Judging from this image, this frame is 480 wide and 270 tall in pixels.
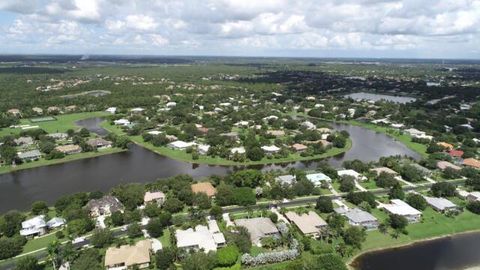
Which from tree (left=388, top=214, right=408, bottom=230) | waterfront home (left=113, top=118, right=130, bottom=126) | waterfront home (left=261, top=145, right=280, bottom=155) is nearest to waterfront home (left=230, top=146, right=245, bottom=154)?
waterfront home (left=261, top=145, right=280, bottom=155)

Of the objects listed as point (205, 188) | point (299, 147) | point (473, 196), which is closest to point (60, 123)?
point (299, 147)

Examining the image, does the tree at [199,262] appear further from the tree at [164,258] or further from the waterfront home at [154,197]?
the waterfront home at [154,197]

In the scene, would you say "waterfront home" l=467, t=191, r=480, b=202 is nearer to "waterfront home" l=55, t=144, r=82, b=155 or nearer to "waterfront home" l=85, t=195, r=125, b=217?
"waterfront home" l=85, t=195, r=125, b=217

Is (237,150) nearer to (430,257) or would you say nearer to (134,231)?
(134,231)

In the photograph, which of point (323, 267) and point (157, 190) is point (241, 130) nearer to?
point (157, 190)

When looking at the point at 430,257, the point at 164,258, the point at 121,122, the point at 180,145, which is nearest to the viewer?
the point at 164,258

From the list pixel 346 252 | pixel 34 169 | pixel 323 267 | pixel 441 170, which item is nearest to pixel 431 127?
pixel 441 170

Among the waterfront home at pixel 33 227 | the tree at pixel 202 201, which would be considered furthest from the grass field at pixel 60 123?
the tree at pixel 202 201

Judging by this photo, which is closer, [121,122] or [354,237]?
[354,237]
